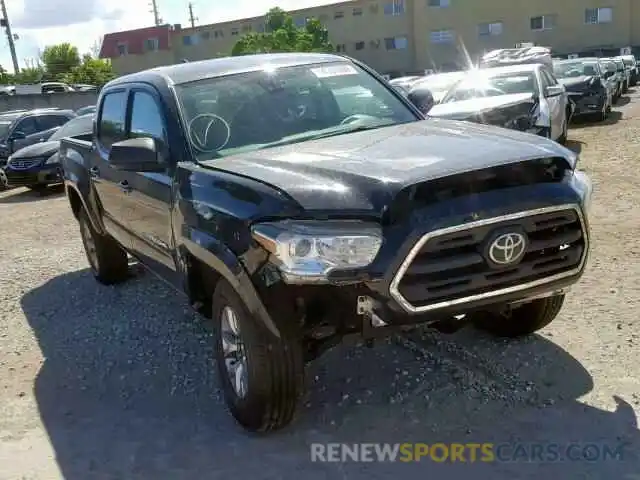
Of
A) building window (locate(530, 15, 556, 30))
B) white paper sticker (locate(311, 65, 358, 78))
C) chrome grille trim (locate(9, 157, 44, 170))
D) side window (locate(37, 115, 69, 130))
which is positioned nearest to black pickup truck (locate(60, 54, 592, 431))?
white paper sticker (locate(311, 65, 358, 78))

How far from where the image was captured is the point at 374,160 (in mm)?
3332

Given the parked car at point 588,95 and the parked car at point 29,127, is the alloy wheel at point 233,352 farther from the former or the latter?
the parked car at point 588,95

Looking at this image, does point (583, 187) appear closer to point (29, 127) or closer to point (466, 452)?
point (466, 452)

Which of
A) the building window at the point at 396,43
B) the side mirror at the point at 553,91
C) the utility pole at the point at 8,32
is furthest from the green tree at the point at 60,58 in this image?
the side mirror at the point at 553,91

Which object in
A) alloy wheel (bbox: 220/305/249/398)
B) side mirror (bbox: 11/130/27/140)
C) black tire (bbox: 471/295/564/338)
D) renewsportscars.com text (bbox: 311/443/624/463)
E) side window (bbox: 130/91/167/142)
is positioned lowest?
renewsportscars.com text (bbox: 311/443/624/463)

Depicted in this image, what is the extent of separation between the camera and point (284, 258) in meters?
2.98

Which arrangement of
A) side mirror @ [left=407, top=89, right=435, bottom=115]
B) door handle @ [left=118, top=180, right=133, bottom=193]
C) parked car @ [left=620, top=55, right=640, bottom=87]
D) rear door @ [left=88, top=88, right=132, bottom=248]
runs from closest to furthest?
1. door handle @ [left=118, top=180, right=133, bottom=193]
2. side mirror @ [left=407, top=89, right=435, bottom=115]
3. rear door @ [left=88, top=88, right=132, bottom=248]
4. parked car @ [left=620, top=55, right=640, bottom=87]

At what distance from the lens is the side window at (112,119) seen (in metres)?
5.12

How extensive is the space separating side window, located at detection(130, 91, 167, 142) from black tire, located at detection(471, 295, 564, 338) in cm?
219

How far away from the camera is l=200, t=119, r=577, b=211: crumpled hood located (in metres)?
3.01

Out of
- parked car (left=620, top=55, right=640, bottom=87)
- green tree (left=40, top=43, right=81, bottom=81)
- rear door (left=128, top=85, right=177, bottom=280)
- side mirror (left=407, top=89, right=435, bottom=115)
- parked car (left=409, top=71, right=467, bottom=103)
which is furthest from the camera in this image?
green tree (left=40, top=43, right=81, bottom=81)

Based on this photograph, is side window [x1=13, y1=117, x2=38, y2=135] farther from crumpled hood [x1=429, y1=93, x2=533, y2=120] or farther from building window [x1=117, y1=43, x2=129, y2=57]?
building window [x1=117, y1=43, x2=129, y2=57]

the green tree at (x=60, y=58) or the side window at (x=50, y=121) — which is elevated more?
the green tree at (x=60, y=58)

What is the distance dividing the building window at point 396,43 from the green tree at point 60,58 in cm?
3369
